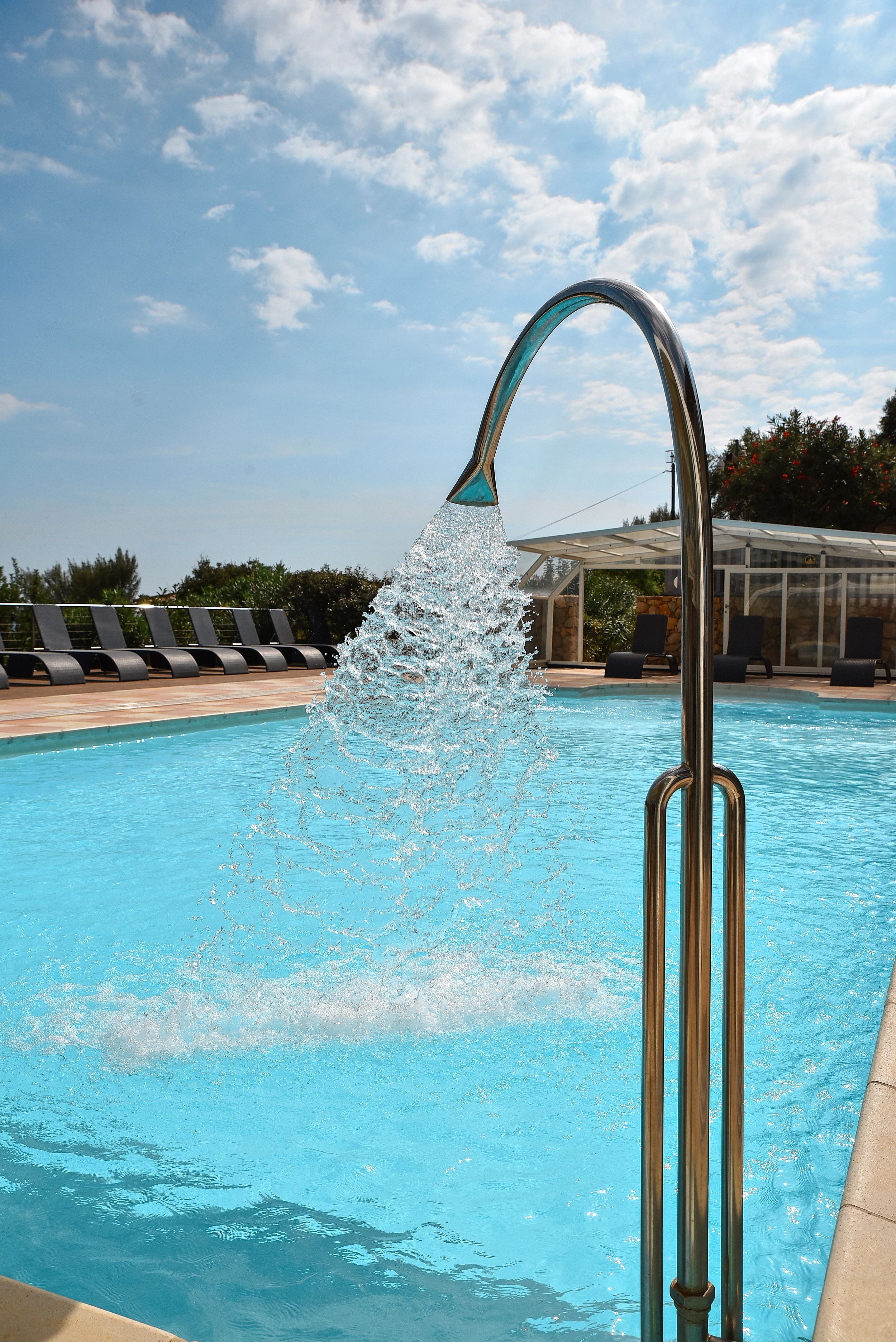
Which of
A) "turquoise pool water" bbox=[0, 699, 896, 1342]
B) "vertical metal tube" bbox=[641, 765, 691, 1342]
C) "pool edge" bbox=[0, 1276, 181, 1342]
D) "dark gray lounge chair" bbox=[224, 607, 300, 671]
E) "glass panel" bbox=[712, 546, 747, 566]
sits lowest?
"turquoise pool water" bbox=[0, 699, 896, 1342]

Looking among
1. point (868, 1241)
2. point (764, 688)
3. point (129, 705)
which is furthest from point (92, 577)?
point (868, 1241)

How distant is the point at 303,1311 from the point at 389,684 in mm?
2946

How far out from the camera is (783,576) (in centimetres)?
1809

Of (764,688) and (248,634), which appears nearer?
(764,688)

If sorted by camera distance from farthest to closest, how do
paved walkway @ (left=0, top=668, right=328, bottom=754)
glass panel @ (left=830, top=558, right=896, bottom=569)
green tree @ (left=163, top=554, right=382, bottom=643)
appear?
green tree @ (left=163, top=554, right=382, bottom=643)
glass panel @ (left=830, top=558, right=896, bottom=569)
paved walkway @ (left=0, top=668, right=328, bottom=754)

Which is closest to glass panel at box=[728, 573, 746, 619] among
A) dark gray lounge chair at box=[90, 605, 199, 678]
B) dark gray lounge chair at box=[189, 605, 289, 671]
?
dark gray lounge chair at box=[189, 605, 289, 671]

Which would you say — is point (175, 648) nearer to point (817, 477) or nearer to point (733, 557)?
point (733, 557)

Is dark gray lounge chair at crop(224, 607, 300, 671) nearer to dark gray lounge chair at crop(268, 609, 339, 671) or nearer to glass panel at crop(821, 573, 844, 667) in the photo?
dark gray lounge chair at crop(268, 609, 339, 671)

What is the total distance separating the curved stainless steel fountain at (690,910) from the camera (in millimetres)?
1187

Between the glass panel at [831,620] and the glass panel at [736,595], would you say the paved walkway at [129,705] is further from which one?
the glass panel at [831,620]

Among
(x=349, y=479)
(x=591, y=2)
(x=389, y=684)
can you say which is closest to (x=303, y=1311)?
(x=389, y=684)

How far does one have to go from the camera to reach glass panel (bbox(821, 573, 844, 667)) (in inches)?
697

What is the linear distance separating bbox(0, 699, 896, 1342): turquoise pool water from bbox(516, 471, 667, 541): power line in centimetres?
2107

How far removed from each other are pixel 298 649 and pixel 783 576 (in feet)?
32.2
